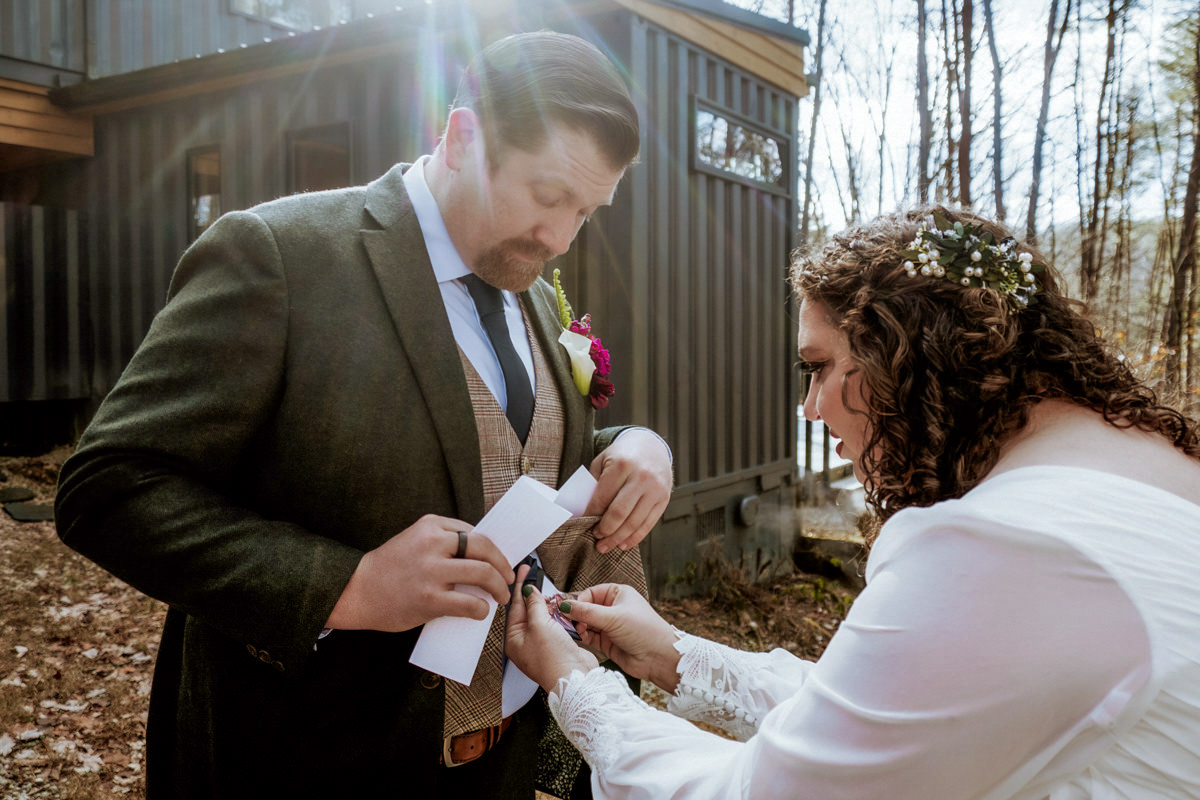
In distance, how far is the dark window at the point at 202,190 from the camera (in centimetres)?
855

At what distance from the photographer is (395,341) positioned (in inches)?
67.2

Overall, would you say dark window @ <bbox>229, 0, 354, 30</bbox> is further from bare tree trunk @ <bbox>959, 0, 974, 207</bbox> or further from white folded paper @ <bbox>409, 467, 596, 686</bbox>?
white folded paper @ <bbox>409, 467, 596, 686</bbox>

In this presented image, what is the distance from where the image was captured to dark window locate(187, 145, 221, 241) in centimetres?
855

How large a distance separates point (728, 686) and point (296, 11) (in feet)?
44.3

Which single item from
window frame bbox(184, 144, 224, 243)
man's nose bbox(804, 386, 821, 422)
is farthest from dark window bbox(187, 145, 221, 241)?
man's nose bbox(804, 386, 821, 422)

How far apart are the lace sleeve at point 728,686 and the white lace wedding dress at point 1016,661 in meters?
0.64

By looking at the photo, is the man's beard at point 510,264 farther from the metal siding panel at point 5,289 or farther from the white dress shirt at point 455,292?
the metal siding panel at point 5,289

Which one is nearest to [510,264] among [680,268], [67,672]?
[67,672]

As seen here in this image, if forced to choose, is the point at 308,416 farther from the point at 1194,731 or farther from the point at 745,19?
the point at 745,19

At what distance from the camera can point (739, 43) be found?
22.1 feet

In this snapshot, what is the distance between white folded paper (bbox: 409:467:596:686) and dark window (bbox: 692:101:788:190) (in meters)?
5.22

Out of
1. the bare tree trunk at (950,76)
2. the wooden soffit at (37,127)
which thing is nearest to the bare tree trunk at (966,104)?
the bare tree trunk at (950,76)

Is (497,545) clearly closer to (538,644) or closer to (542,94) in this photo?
(538,644)

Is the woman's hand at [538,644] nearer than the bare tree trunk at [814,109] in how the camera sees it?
Yes
